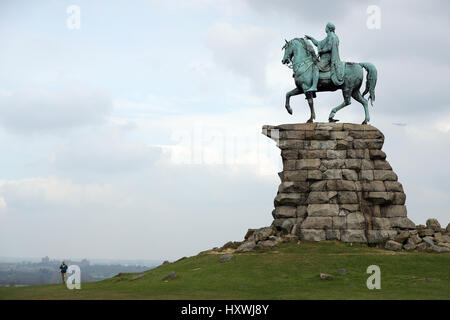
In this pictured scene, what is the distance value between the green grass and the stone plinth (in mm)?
1469

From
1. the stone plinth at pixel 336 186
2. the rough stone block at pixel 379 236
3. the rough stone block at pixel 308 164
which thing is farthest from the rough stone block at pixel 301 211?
the rough stone block at pixel 379 236

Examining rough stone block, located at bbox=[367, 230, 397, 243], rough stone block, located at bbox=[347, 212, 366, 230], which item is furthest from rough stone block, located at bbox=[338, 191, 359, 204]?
rough stone block, located at bbox=[367, 230, 397, 243]

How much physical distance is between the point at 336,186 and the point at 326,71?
7536mm

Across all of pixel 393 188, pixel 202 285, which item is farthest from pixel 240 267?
pixel 393 188

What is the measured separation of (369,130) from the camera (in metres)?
36.6

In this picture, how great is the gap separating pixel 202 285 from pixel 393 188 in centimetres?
1472

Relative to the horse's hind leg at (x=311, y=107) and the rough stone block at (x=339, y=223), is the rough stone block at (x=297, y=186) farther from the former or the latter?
the horse's hind leg at (x=311, y=107)

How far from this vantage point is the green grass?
24625mm

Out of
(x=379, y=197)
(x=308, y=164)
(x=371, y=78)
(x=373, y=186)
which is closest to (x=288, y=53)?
(x=371, y=78)
